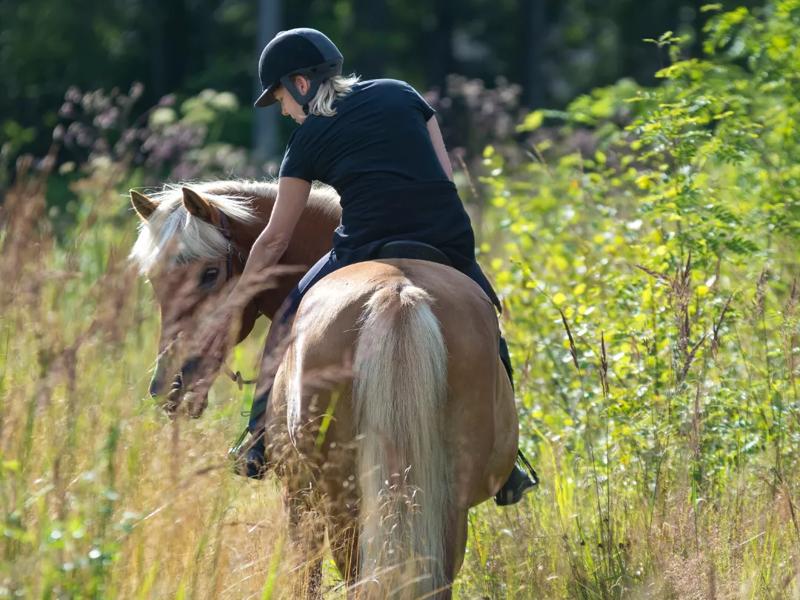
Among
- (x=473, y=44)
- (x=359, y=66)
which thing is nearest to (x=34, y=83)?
(x=359, y=66)

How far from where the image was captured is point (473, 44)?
36.8 meters

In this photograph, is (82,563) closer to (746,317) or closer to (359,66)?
(746,317)

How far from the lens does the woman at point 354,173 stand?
4.25 m

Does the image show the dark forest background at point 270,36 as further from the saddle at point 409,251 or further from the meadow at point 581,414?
the saddle at point 409,251

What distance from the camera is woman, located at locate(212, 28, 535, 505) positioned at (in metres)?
4.25

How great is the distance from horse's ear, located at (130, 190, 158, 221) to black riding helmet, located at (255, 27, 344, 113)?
658 mm

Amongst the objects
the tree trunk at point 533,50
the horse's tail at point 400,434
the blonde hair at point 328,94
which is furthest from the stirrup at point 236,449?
the tree trunk at point 533,50

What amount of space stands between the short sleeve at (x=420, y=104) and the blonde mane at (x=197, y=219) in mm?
569

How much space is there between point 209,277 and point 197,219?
0.22 meters

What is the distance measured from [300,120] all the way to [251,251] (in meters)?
0.53

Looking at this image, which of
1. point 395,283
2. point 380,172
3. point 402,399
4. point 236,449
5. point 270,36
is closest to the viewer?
point 402,399

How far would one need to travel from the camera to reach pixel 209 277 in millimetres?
4609

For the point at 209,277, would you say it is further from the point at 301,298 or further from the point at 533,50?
the point at 533,50

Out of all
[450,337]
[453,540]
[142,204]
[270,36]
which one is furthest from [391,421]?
[270,36]
